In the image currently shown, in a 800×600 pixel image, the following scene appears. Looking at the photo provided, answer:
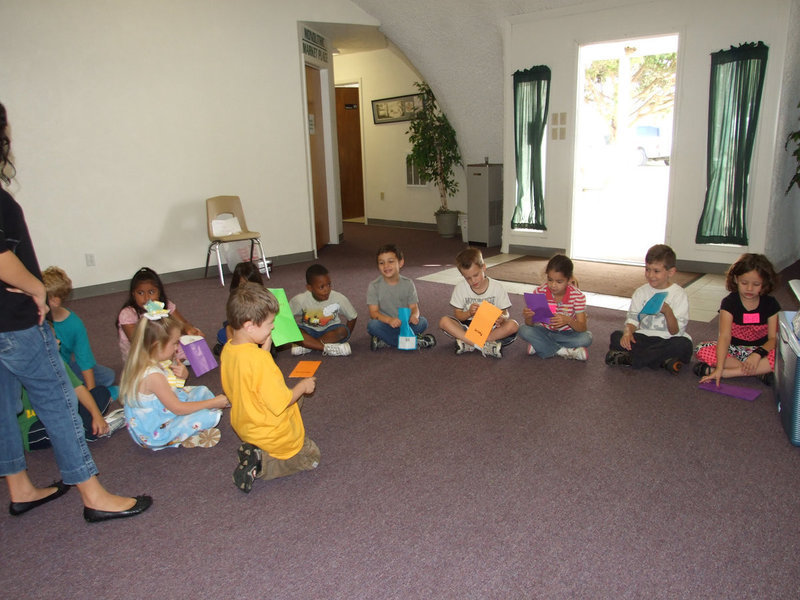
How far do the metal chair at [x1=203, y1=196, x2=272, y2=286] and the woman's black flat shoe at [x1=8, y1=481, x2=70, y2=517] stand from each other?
154 inches

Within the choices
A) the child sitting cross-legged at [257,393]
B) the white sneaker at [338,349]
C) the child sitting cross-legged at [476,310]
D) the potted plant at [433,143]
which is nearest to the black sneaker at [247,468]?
the child sitting cross-legged at [257,393]

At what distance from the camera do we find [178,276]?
640 cm

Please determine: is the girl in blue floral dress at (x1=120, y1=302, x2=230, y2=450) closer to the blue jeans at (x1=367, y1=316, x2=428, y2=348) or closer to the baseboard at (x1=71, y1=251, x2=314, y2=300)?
the blue jeans at (x1=367, y1=316, x2=428, y2=348)

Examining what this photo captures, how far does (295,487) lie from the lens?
7.65ft

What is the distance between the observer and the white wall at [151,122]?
5.29 metres

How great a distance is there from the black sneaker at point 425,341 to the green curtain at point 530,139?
3.74 meters

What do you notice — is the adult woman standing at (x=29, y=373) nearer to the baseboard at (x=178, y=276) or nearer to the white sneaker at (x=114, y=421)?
the white sneaker at (x=114, y=421)

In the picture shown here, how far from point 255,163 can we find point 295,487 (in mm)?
5241

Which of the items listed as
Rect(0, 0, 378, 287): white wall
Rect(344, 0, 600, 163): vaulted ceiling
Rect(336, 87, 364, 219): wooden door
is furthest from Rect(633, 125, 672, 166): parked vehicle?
Rect(0, 0, 378, 287): white wall

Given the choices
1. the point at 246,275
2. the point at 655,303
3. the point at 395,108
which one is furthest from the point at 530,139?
the point at 246,275

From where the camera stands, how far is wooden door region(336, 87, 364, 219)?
10.7m

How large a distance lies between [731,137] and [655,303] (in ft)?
10.8

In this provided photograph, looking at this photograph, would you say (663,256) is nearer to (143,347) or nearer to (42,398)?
(143,347)

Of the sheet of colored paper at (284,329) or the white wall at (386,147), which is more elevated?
the white wall at (386,147)
